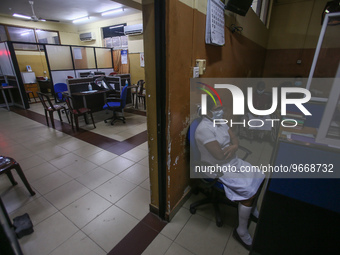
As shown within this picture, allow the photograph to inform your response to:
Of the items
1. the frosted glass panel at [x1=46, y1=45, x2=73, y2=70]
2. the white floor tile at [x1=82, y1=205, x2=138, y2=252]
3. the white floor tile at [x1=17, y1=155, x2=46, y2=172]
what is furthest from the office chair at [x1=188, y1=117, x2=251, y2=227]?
the frosted glass panel at [x1=46, y1=45, x2=73, y2=70]

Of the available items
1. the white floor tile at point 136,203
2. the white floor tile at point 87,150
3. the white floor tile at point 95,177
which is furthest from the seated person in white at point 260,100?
the white floor tile at point 87,150

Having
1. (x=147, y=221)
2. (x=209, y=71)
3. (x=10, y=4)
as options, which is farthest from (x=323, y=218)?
(x=10, y=4)

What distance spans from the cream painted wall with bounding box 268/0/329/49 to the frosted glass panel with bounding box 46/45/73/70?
700 centimetres

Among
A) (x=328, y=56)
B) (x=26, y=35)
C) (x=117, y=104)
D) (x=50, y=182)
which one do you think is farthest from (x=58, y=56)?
(x=328, y=56)

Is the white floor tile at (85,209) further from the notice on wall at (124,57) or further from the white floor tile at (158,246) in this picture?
the notice on wall at (124,57)

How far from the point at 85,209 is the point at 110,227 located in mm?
413

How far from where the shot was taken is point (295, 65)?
573 centimetres

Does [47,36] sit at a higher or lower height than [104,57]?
higher

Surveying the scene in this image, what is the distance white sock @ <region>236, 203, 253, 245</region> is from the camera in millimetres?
1530

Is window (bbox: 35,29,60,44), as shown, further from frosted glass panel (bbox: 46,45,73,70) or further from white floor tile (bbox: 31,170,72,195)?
white floor tile (bbox: 31,170,72,195)

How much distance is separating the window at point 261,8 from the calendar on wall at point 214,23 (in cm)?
270

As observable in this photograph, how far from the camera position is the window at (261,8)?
4156mm

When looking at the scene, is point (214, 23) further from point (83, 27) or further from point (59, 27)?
point (59, 27)

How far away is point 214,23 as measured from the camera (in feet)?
5.99
